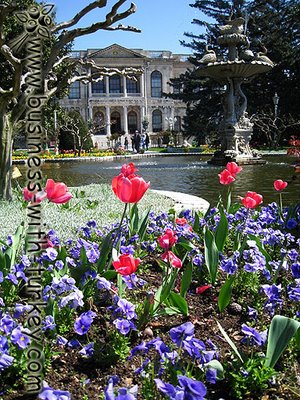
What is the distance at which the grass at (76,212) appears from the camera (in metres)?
4.22

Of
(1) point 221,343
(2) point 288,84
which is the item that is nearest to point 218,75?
(1) point 221,343

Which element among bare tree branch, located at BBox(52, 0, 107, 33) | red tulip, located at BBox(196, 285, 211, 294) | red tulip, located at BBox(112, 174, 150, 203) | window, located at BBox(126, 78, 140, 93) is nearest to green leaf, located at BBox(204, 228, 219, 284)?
red tulip, located at BBox(196, 285, 211, 294)

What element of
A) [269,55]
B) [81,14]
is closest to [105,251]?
[81,14]

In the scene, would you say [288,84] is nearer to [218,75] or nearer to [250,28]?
[250,28]

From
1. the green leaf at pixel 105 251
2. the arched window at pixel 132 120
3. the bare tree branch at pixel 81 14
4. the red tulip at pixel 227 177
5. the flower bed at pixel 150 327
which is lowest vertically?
the flower bed at pixel 150 327

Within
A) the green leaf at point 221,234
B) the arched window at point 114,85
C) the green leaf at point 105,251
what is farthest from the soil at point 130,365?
the arched window at point 114,85

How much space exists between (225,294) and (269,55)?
114 ft

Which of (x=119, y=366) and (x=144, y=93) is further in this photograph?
(x=144, y=93)

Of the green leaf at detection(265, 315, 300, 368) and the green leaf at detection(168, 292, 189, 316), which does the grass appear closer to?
the green leaf at detection(168, 292, 189, 316)

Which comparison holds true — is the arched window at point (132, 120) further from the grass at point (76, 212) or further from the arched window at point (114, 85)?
the grass at point (76, 212)

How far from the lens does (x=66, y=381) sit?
70.1 inches

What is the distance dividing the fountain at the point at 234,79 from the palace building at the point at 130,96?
158ft

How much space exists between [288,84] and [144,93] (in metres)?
33.6

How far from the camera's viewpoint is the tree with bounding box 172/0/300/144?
33688 millimetres
